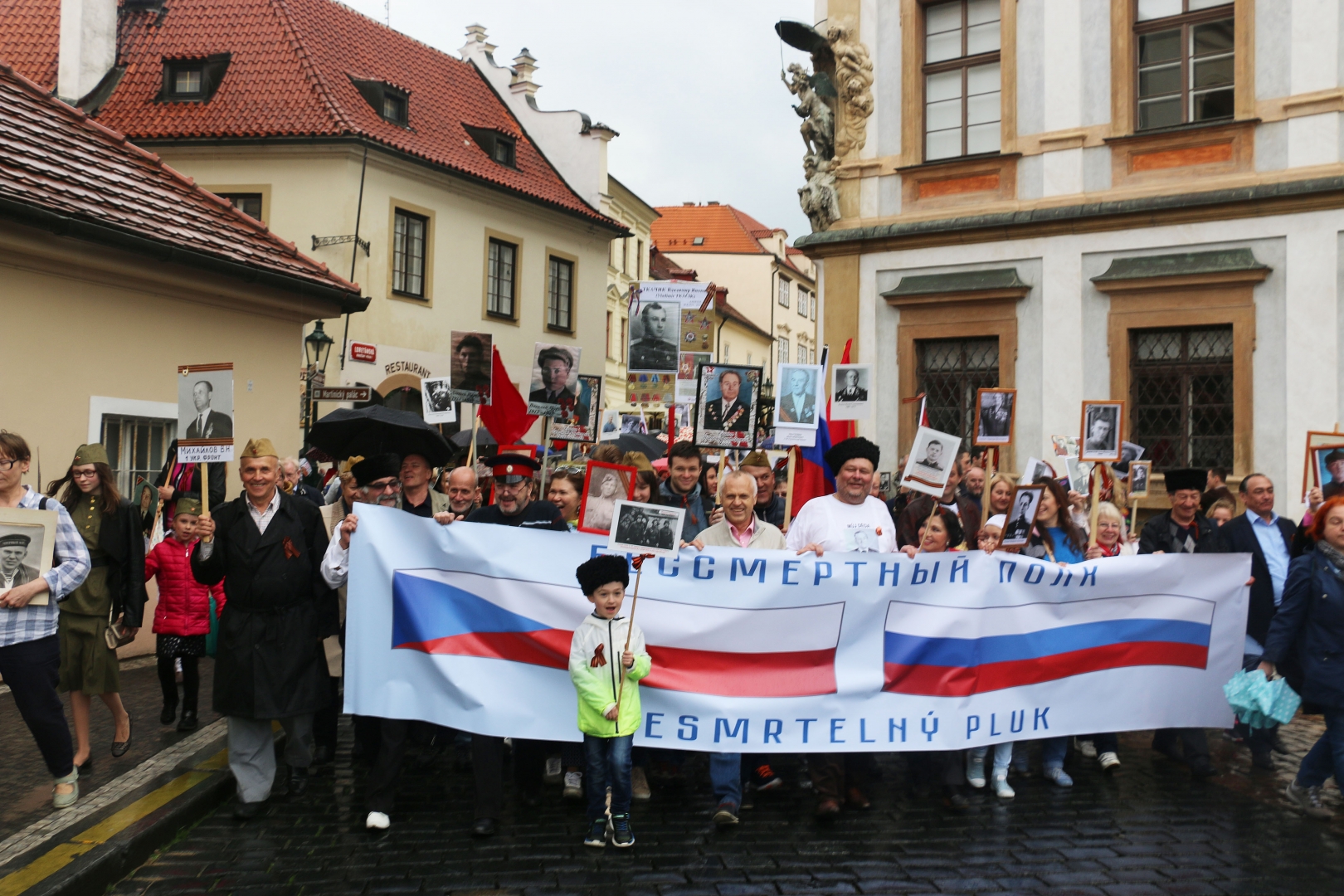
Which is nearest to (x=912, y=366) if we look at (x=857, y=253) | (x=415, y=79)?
(x=857, y=253)

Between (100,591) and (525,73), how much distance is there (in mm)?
31259

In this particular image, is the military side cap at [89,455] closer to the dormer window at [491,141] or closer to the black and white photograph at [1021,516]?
the black and white photograph at [1021,516]

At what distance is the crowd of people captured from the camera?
5949 mm

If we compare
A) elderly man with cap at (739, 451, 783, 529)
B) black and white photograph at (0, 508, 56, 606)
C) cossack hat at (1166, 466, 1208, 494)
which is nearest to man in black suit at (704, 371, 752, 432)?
elderly man with cap at (739, 451, 783, 529)

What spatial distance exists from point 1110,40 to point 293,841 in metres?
14.1

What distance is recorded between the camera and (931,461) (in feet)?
25.1

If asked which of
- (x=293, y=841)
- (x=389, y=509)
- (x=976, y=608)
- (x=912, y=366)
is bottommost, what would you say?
(x=293, y=841)

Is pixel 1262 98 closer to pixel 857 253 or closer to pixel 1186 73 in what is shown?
pixel 1186 73

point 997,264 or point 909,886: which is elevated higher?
point 997,264

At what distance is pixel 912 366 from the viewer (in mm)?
17172

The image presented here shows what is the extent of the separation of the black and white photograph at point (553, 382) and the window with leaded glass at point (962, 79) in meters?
7.78

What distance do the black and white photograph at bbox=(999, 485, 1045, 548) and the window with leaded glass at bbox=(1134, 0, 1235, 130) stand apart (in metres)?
9.80

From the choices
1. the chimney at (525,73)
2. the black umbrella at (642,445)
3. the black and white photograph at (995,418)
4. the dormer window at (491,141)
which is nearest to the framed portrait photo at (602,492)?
the black and white photograph at (995,418)

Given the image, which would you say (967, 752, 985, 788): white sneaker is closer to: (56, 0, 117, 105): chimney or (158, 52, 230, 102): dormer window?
(56, 0, 117, 105): chimney
